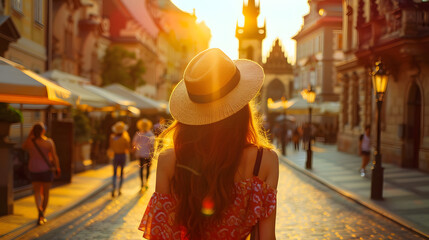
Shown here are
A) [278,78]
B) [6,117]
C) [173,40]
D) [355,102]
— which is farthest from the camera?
[278,78]

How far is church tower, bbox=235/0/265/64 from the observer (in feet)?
260

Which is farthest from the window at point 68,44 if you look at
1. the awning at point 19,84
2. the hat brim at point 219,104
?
the hat brim at point 219,104

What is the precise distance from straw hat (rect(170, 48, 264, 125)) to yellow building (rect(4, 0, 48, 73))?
14848 millimetres

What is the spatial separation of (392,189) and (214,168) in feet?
38.2

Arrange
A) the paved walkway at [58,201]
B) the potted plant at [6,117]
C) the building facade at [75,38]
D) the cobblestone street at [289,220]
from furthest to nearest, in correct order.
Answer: the building facade at [75,38]
the potted plant at [6,117]
the paved walkway at [58,201]
the cobblestone street at [289,220]

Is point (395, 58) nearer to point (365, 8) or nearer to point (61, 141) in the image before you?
point (365, 8)

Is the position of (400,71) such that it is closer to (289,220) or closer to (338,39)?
(289,220)

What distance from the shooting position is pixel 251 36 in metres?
81.4

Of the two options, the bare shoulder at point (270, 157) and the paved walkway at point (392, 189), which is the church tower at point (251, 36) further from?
the bare shoulder at point (270, 157)

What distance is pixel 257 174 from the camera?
8.38 feet

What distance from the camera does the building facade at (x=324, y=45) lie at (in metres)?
49.1

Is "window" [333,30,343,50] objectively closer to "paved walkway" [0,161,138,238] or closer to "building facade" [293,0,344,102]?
"building facade" [293,0,344,102]

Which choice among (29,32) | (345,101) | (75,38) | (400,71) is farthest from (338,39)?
(29,32)

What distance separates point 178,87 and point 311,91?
2218 centimetres
